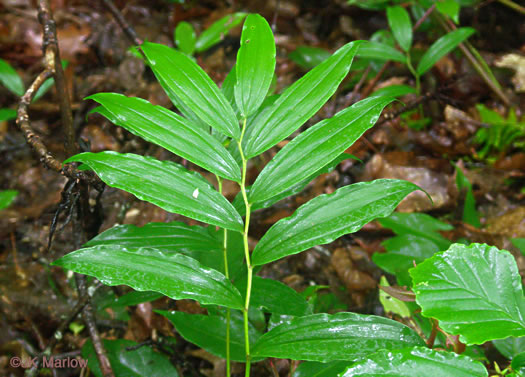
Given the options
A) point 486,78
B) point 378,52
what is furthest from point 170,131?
point 486,78

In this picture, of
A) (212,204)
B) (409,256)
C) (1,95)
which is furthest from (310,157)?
(1,95)

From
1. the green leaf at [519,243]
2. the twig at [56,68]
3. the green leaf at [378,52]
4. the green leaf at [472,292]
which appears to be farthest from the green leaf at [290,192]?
the green leaf at [378,52]

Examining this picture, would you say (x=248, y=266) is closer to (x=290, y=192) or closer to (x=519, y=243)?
(x=290, y=192)

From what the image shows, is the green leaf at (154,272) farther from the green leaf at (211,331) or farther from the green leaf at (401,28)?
the green leaf at (401,28)

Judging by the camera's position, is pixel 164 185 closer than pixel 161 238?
Yes

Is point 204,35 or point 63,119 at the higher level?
point 204,35

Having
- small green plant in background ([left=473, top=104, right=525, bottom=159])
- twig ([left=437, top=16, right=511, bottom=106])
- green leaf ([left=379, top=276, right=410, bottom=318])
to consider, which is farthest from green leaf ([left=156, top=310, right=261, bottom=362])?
twig ([left=437, top=16, right=511, bottom=106])
